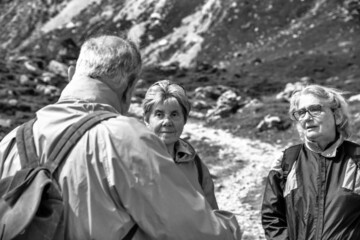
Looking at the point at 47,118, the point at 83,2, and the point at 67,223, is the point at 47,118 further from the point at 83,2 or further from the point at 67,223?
the point at 83,2

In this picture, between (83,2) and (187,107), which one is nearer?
(187,107)

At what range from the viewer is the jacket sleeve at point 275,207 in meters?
4.89

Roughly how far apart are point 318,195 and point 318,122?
686 mm

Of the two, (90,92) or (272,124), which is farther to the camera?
(272,124)

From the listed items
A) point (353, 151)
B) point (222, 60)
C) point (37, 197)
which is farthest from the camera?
point (222, 60)

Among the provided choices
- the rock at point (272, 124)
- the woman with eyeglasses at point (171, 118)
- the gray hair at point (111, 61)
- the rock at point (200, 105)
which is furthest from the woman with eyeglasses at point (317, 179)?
the rock at point (200, 105)

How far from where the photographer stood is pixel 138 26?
251ft

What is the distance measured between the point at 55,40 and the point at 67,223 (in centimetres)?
7868

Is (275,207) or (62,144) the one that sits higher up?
(62,144)

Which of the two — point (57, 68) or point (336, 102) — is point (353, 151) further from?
point (57, 68)

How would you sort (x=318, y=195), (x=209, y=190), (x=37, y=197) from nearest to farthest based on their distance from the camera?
(x=37, y=197)
(x=318, y=195)
(x=209, y=190)

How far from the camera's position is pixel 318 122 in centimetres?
489

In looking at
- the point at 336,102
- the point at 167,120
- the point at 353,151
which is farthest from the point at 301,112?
the point at 167,120

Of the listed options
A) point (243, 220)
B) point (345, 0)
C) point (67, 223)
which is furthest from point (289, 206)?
point (345, 0)
